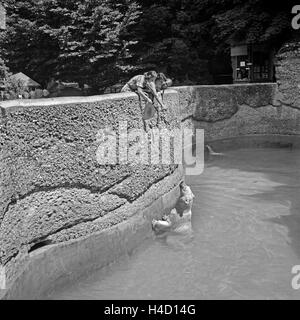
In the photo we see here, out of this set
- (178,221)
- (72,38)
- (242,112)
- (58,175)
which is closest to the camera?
(58,175)

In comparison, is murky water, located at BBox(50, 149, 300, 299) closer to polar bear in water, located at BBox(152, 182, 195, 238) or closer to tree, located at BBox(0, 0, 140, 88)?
polar bear in water, located at BBox(152, 182, 195, 238)

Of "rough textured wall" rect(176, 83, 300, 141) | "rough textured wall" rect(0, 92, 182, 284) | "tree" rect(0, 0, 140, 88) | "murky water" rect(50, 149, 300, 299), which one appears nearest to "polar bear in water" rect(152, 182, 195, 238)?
"murky water" rect(50, 149, 300, 299)

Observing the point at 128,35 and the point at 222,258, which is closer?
the point at 222,258

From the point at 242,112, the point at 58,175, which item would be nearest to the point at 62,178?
the point at 58,175

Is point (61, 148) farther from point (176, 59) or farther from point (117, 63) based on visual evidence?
point (176, 59)

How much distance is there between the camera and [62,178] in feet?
18.0

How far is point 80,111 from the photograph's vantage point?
18.9 feet

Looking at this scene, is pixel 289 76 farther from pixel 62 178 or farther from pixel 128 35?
pixel 62 178

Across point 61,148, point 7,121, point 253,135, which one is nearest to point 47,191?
point 61,148

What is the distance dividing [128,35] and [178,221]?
15.9 metres

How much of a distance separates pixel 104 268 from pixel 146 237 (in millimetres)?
1273

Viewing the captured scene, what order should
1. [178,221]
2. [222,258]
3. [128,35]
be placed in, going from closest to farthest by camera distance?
[222,258]
[178,221]
[128,35]

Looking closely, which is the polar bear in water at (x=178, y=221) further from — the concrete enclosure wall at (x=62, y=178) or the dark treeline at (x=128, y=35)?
the dark treeline at (x=128, y=35)

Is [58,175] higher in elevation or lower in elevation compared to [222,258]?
higher
